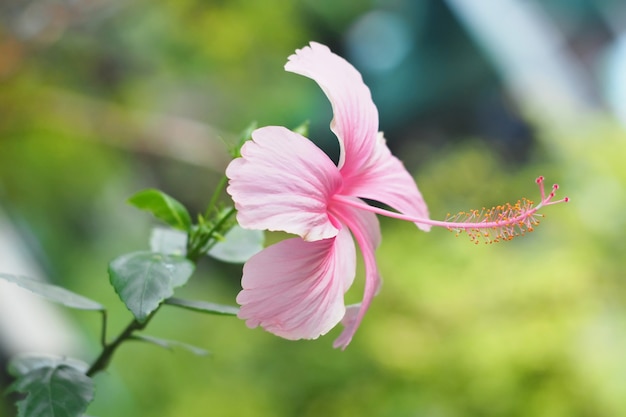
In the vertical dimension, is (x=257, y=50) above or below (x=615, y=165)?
below

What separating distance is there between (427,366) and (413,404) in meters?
0.09

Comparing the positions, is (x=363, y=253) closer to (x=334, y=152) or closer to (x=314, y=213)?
(x=314, y=213)

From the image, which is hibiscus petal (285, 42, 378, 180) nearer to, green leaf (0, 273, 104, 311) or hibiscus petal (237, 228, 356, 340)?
hibiscus petal (237, 228, 356, 340)

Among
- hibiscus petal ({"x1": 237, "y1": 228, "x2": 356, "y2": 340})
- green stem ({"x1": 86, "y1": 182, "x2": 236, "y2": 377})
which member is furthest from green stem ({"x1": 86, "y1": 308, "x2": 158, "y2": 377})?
hibiscus petal ({"x1": 237, "y1": 228, "x2": 356, "y2": 340})

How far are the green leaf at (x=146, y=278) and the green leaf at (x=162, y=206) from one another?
0.14ft

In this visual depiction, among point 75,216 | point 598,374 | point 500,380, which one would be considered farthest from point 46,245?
point 598,374

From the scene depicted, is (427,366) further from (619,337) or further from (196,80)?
(196,80)

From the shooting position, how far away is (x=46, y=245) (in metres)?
2.14

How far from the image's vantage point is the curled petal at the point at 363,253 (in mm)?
441

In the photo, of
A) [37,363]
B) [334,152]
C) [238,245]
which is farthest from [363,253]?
[334,152]

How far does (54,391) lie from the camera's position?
0.42 meters

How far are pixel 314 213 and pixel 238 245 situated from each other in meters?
0.13

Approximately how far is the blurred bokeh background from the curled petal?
3.87 feet

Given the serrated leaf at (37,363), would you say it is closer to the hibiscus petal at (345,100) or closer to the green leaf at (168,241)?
the green leaf at (168,241)
